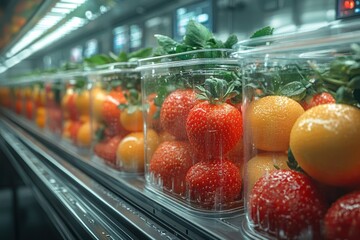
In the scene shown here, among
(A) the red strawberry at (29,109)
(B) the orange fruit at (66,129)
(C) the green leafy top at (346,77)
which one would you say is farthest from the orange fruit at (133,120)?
(A) the red strawberry at (29,109)

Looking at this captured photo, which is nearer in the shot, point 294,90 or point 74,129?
point 294,90

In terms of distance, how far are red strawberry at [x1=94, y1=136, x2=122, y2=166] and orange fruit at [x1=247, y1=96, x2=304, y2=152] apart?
27.2 inches

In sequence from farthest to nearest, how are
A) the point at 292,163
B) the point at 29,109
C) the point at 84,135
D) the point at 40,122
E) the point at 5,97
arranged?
the point at 5,97 → the point at 29,109 → the point at 40,122 → the point at 84,135 → the point at 292,163

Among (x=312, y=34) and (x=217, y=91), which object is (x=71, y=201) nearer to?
(x=217, y=91)

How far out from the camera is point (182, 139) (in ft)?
2.99

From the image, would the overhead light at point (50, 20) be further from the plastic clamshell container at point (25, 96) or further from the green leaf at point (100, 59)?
the green leaf at point (100, 59)

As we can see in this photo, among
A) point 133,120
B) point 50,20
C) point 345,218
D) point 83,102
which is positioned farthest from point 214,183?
point 50,20

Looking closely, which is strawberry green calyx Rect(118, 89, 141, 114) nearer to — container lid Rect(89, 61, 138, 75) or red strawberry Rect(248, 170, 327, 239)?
container lid Rect(89, 61, 138, 75)

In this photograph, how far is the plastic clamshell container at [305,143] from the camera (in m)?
0.56

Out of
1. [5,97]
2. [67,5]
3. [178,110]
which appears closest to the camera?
[178,110]

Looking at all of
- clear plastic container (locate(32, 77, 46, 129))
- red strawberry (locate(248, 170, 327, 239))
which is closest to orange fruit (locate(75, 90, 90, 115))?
clear plastic container (locate(32, 77, 46, 129))

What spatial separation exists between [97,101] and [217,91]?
84cm

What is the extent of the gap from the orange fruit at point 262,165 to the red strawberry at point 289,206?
2.2 inches

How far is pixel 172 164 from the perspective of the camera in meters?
0.90
